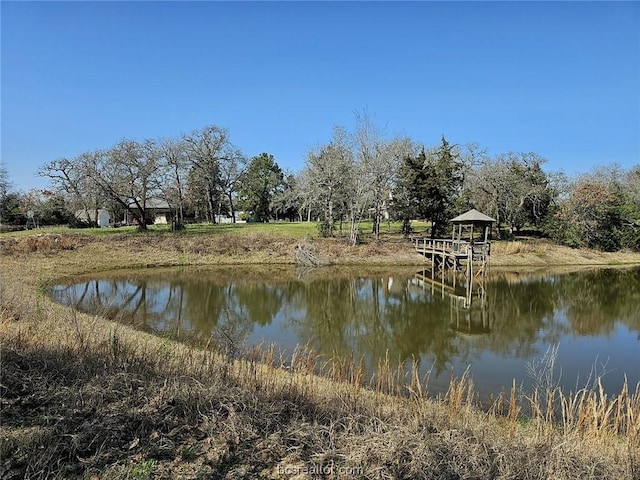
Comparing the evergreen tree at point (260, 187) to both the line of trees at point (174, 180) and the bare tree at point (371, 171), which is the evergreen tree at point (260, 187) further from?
the bare tree at point (371, 171)

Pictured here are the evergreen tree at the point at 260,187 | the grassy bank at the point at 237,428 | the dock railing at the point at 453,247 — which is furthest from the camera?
the evergreen tree at the point at 260,187

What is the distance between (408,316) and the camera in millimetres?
14633

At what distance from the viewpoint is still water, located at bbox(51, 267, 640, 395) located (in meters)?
9.76

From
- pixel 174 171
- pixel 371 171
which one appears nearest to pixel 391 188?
pixel 371 171

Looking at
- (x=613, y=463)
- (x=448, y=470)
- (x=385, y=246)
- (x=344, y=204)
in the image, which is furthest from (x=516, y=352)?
(x=344, y=204)

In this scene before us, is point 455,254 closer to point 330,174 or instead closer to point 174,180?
point 330,174

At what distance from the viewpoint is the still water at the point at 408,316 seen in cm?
976

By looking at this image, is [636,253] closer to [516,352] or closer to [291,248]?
[291,248]

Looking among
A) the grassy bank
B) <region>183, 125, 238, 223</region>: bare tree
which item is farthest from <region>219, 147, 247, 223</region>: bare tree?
the grassy bank

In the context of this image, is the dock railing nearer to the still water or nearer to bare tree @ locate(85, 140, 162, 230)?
the still water

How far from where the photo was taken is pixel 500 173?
36.8 m

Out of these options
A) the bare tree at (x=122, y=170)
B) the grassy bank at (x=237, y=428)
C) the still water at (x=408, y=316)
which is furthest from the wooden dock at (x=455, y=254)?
the bare tree at (x=122, y=170)

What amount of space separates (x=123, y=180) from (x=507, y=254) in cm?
3051

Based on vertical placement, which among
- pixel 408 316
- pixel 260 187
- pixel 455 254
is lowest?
pixel 408 316
